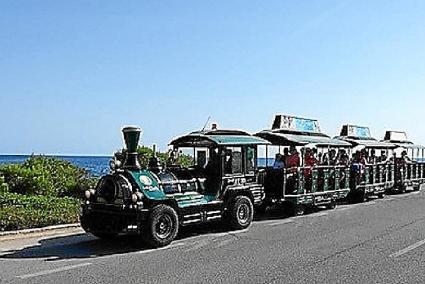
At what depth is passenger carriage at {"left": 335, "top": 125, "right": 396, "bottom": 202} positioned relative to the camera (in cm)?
2311

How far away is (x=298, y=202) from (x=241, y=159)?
138 inches

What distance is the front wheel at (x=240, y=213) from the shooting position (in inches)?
575

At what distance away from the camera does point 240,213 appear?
584 inches

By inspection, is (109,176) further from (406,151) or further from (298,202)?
(406,151)

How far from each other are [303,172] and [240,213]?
15.0ft

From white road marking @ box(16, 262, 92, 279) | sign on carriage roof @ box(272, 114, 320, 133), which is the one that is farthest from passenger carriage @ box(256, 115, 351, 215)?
white road marking @ box(16, 262, 92, 279)

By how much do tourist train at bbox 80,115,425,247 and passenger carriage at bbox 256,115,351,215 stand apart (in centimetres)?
3

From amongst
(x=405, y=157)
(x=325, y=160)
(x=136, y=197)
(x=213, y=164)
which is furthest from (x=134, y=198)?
(x=405, y=157)

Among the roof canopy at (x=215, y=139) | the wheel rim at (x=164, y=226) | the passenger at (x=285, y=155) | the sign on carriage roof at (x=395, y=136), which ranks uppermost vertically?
the sign on carriage roof at (x=395, y=136)

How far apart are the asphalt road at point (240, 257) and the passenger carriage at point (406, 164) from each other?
1261 cm

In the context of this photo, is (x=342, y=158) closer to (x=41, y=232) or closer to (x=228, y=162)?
(x=228, y=162)

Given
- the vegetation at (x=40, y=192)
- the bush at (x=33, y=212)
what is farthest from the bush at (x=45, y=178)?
the bush at (x=33, y=212)

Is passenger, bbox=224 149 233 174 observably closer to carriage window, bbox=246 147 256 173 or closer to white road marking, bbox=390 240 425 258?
carriage window, bbox=246 147 256 173

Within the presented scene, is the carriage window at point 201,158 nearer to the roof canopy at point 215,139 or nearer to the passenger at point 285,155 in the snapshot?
the roof canopy at point 215,139
